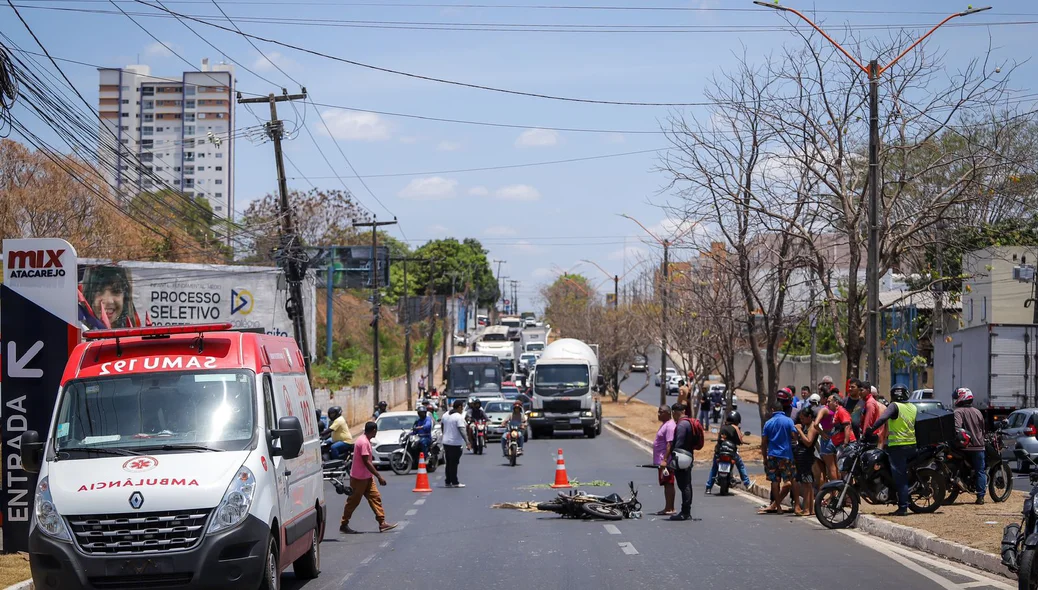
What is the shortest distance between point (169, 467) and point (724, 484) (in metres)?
13.3

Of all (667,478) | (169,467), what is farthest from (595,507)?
(169,467)

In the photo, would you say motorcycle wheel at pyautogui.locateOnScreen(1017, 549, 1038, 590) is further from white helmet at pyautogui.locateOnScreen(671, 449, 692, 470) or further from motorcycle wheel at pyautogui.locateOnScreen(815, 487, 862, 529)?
white helmet at pyautogui.locateOnScreen(671, 449, 692, 470)

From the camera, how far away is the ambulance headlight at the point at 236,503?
841 cm

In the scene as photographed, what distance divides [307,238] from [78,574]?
66110mm

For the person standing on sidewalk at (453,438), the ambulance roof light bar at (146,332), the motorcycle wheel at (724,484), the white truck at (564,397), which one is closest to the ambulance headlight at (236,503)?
the ambulance roof light bar at (146,332)

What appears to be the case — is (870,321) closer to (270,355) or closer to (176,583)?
(270,355)

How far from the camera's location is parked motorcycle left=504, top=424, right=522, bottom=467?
28.6 metres

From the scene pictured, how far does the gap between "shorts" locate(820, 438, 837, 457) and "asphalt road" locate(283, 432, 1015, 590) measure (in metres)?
1.11

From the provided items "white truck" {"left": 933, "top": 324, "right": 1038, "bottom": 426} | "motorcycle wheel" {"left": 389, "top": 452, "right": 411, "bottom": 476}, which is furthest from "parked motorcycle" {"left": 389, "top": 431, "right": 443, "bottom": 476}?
"white truck" {"left": 933, "top": 324, "right": 1038, "bottom": 426}

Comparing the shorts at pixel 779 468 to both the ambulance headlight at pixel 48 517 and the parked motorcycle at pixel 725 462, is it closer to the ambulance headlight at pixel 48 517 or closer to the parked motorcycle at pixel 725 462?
the parked motorcycle at pixel 725 462

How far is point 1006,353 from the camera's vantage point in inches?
1080

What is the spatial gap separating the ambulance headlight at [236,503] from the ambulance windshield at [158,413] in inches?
14.4

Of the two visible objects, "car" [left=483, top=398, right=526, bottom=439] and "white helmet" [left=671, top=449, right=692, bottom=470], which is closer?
"white helmet" [left=671, top=449, right=692, bottom=470]

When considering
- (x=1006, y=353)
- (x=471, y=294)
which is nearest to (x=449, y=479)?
(x=1006, y=353)
